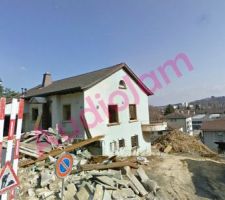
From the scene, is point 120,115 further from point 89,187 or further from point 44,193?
point 44,193

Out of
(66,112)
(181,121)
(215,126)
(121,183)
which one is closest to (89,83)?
(66,112)

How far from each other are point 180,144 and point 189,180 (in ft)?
43.8

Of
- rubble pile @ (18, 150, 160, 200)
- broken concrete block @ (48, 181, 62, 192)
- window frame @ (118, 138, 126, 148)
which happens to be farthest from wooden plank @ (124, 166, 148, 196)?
window frame @ (118, 138, 126, 148)

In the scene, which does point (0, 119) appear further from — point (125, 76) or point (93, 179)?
point (125, 76)

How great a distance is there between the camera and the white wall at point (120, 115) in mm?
14836

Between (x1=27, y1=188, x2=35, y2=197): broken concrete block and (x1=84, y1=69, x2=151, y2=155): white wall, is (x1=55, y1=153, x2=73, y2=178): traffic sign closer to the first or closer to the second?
(x1=27, y1=188, x2=35, y2=197): broken concrete block

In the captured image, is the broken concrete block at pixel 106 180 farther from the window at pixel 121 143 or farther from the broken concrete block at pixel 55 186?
the window at pixel 121 143

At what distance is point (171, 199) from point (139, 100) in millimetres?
11802

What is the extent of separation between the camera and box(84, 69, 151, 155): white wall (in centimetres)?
1484

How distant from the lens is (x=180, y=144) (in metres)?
23.3

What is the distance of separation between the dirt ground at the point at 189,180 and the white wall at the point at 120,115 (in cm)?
409

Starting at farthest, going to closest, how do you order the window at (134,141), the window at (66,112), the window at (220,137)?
the window at (220,137) → the window at (134,141) → the window at (66,112)

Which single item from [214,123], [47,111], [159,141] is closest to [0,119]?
[47,111]

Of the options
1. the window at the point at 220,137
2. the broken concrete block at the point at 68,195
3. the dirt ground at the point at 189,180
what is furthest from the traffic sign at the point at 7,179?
the window at the point at 220,137
